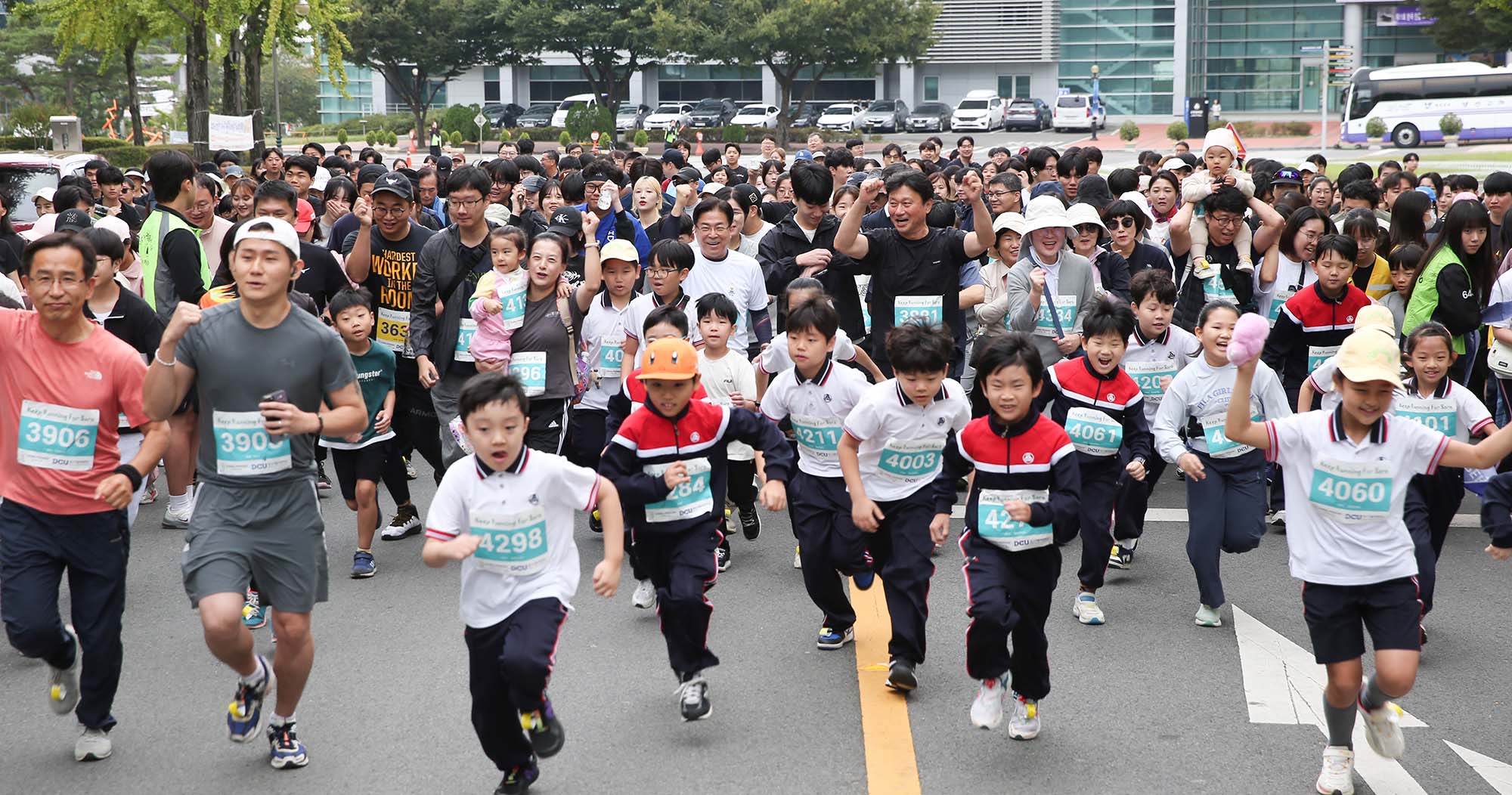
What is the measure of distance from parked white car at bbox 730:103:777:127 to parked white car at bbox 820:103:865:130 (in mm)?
2210

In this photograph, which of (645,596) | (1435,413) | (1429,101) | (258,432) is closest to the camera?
(258,432)

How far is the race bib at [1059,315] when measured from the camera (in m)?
8.71

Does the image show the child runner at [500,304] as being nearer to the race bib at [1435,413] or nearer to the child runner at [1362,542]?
the child runner at [1362,542]

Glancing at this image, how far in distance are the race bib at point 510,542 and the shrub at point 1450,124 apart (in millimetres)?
47317

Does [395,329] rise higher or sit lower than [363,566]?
higher

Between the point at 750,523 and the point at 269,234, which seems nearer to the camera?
the point at 269,234

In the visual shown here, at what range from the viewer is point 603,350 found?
823 cm

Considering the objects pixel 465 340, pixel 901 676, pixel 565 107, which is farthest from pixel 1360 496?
pixel 565 107

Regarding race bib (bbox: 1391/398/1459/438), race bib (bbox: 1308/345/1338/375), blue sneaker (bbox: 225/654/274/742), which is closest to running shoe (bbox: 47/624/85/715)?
blue sneaker (bbox: 225/654/274/742)

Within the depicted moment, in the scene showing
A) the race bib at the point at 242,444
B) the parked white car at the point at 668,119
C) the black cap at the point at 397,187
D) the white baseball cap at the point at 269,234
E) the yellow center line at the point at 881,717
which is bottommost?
the yellow center line at the point at 881,717

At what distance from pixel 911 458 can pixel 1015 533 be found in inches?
Answer: 27.7

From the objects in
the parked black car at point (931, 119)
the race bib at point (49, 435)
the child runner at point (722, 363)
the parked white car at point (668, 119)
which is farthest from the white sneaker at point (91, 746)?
the parked black car at point (931, 119)

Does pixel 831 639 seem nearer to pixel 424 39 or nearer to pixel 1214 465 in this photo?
pixel 1214 465

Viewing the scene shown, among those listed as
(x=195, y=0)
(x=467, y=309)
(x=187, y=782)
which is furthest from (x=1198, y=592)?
(x=195, y=0)
